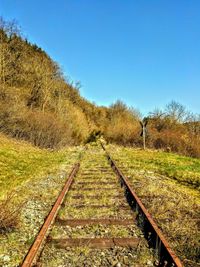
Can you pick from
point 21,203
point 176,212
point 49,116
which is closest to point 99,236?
point 176,212

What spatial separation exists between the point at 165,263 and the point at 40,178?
8.77m

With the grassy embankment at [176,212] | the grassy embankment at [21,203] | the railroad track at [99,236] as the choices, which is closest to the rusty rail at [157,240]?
the railroad track at [99,236]

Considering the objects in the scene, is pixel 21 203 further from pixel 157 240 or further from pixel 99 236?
pixel 157 240

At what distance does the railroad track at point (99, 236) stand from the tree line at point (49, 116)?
20485 millimetres

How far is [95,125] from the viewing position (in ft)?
204

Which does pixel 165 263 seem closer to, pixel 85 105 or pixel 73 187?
pixel 73 187

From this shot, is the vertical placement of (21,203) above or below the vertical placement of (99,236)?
above

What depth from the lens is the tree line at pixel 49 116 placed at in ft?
100

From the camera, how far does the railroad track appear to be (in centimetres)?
480

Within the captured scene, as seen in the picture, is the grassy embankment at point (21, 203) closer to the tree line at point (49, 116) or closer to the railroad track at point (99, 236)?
the railroad track at point (99, 236)

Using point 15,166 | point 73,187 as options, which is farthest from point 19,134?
point 73,187

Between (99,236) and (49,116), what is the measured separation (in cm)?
2905

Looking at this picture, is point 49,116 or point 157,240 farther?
point 49,116

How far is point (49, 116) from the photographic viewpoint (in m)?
34.2
